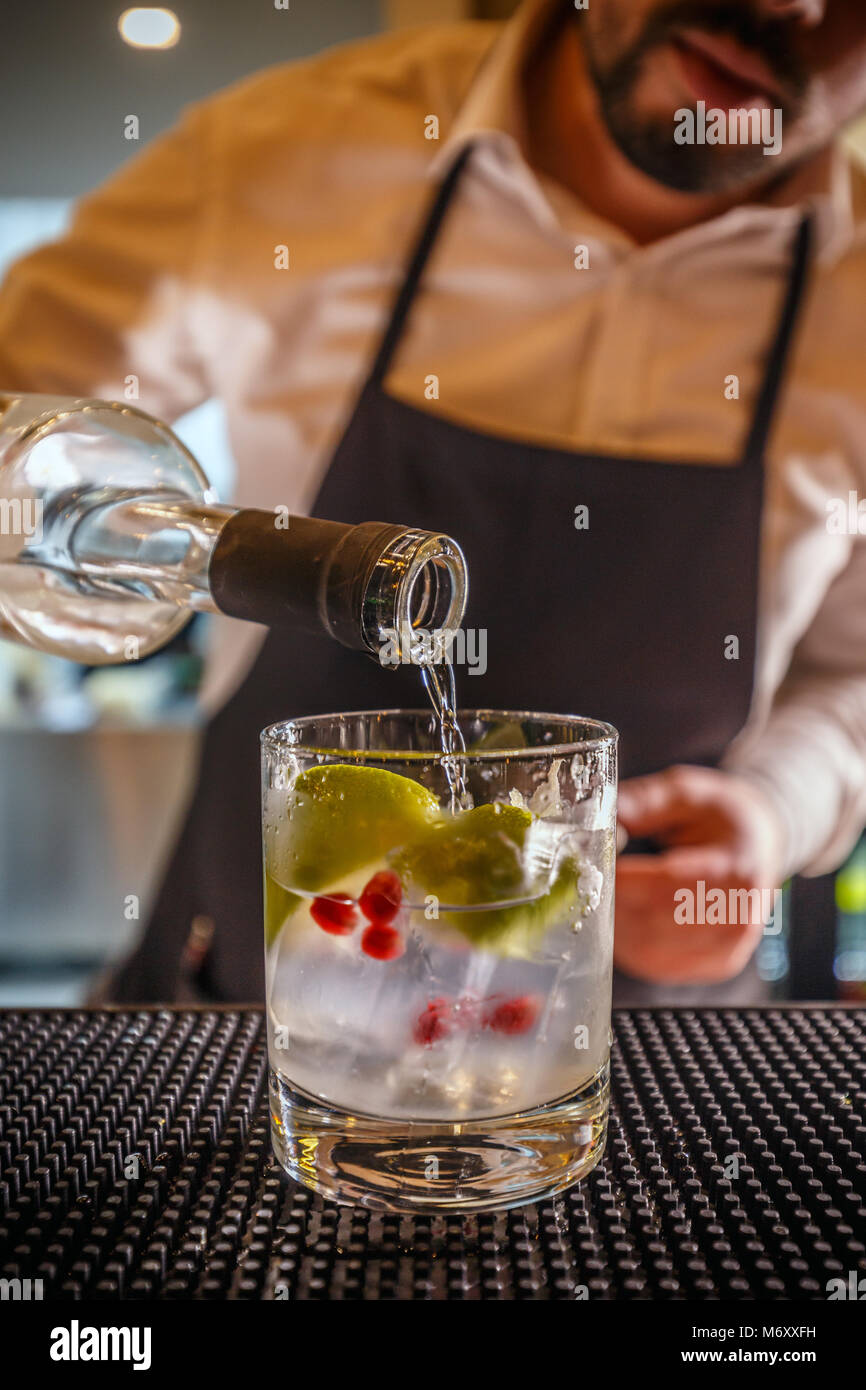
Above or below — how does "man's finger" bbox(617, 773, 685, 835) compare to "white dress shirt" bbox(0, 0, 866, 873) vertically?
below

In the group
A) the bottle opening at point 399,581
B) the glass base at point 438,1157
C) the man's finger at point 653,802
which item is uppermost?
the bottle opening at point 399,581

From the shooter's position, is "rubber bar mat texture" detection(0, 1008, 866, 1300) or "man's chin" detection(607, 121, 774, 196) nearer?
"rubber bar mat texture" detection(0, 1008, 866, 1300)

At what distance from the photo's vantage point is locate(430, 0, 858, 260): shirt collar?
4.74ft

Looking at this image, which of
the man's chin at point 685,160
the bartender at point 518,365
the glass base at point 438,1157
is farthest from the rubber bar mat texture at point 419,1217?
the man's chin at point 685,160

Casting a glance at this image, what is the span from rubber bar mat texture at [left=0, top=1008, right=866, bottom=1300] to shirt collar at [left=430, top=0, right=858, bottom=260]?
1069mm

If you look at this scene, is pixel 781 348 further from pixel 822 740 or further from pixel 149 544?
pixel 149 544

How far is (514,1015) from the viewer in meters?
0.60

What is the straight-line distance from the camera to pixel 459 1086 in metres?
0.60

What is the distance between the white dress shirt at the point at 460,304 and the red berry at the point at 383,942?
2.95 feet

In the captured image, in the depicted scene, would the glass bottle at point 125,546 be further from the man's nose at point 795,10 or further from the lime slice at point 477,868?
the man's nose at point 795,10

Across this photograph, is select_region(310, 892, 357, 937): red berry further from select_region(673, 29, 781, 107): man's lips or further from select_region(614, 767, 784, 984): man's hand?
select_region(673, 29, 781, 107): man's lips

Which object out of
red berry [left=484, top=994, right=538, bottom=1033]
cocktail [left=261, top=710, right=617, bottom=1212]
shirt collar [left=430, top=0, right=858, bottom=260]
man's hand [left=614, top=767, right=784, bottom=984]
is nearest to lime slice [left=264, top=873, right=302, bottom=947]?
cocktail [left=261, top=710, right=617, bottom=1212]

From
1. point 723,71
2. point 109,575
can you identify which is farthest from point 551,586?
point 109,575

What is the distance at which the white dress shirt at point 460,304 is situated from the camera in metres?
1.47
